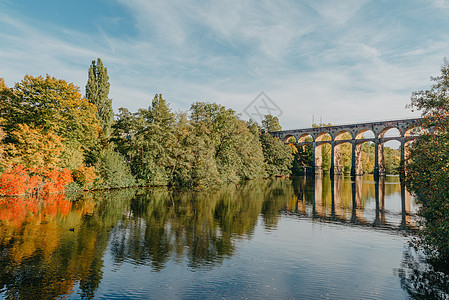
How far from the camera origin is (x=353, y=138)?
6962cm

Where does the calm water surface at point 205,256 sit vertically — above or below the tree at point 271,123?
below

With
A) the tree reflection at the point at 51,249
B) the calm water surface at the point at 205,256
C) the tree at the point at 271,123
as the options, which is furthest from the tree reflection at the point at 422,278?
the tree at the point at 271,123

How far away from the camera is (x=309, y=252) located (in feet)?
39.2

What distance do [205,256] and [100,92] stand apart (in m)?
40.3

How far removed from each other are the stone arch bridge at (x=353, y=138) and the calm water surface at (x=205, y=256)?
49798mm

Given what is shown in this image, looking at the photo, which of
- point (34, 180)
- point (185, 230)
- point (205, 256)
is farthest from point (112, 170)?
point (205, 256)

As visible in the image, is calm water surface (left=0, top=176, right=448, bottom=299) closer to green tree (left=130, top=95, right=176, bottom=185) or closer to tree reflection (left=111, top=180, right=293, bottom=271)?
tree reflection (left=111, top=180, right=293, bottom=271)

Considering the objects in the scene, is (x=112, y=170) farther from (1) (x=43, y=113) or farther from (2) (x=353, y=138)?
(2) (x=353, y=138)

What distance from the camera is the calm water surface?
27.2 feet

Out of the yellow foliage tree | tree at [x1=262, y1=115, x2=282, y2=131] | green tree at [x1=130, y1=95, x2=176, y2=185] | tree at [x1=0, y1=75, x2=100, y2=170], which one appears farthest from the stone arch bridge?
the yellow foliage tree

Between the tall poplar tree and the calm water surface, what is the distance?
2571cm

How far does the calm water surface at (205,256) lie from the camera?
8.30 meters

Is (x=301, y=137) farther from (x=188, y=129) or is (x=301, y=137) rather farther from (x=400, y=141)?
(x=188, y=129)

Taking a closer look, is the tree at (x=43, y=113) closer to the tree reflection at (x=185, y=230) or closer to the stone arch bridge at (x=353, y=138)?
the tree reflection at (x=185, y=230)
